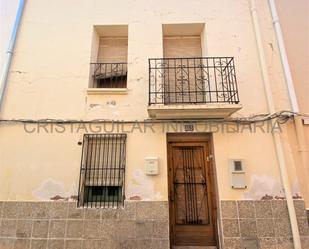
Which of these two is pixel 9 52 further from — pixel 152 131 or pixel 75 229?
pixel 75 229

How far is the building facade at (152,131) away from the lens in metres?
4.36

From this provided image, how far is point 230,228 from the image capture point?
14.1ft

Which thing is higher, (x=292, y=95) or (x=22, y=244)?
(x=292, y=95)

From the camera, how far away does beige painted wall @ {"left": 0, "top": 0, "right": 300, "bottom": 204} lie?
15.0 ft

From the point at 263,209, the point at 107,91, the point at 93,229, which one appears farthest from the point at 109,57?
the point at 263,209

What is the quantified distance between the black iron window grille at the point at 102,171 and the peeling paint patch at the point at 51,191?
0.84 feet

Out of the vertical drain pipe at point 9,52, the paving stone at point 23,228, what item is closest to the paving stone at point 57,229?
the paving stone at point 23,228

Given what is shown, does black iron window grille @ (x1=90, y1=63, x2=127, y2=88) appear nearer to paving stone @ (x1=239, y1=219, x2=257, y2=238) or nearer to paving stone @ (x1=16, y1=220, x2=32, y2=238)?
paving stone @ (x1=16, y1=220, x2=32, y2=238)

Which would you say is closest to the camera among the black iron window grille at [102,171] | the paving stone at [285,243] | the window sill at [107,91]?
the paving stone at [285,243]

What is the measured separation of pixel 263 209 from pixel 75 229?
3554mm

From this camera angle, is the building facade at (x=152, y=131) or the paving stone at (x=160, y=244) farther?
the building facade at (x=152, y=131)

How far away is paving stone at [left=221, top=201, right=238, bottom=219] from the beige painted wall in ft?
0.48

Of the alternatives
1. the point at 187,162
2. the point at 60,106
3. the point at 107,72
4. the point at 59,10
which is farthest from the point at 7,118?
the point at 187,162

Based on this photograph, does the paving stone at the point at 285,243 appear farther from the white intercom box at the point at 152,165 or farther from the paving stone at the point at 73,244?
the paving stone at the point at 73,244
